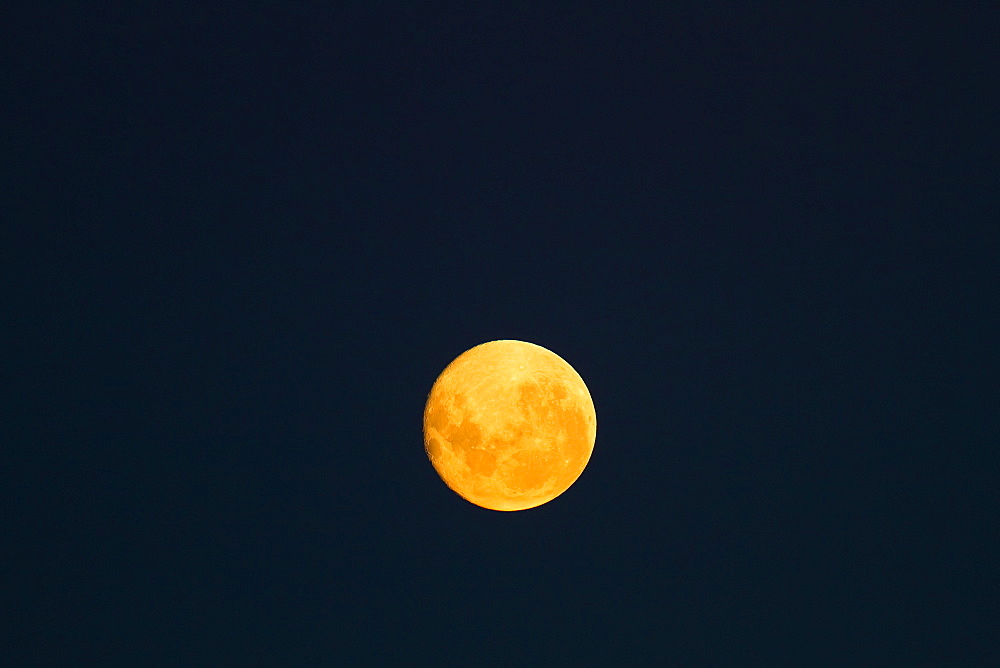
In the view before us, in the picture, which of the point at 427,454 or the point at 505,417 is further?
the point at 427,454

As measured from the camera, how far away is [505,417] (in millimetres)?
9055

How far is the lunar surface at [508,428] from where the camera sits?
9078 millimetres

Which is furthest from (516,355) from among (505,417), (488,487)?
(488,487)

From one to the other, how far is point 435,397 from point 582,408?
1.61 meters

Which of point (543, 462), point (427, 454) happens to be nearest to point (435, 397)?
point (427, 454)

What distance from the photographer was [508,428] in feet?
29.7

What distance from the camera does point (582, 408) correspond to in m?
9.68

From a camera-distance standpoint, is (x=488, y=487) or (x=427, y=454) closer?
(x=488, y=487)

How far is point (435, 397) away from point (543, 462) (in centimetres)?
145

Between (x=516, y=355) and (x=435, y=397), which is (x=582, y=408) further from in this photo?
(x=435, y=397)

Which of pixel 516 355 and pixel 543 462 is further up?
→ pixel 516 355

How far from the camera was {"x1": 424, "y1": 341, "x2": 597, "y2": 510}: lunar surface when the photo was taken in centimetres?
908

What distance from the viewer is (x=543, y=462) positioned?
9.16 metres

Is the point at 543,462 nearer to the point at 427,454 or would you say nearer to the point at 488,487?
the point at 488,487
